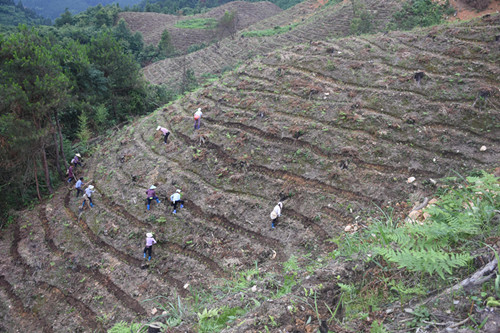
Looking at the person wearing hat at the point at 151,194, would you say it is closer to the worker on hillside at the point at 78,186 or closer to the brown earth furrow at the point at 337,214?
the worker on hillside at the point at 78,186

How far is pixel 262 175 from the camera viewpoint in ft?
33.1

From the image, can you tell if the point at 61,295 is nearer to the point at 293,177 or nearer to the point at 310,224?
the point at 310,224

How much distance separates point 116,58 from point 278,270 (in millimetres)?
15694

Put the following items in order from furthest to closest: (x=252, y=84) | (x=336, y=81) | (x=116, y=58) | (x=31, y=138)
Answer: (x=116, y=58)
(x=252, y=84)
(x=336, y=81)
(x=31, y=138)

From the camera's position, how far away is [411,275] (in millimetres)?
3029

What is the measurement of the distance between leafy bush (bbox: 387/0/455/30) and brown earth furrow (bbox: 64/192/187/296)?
20127mm

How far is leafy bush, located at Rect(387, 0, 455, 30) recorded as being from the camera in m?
18.8

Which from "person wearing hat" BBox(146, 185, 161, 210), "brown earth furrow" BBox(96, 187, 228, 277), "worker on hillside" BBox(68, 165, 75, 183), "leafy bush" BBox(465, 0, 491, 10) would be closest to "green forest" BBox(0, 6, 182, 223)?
"worker on hillside" BBox(68, 165, 75, 183)

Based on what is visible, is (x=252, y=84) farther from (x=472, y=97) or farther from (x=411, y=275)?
(x=411, y=275)

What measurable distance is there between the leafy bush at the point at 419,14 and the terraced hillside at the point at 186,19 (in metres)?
27.4

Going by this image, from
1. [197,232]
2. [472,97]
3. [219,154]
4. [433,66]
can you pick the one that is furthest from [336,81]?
[197,232]

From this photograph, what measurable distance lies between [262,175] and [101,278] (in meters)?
5.73

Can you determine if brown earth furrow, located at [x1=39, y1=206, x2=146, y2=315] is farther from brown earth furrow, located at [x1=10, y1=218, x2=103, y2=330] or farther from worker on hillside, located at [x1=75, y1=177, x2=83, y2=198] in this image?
worker on hillside, located at [x1=75, y1=177, x2=83, y2=198]

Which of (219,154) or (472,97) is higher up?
(472,97)
